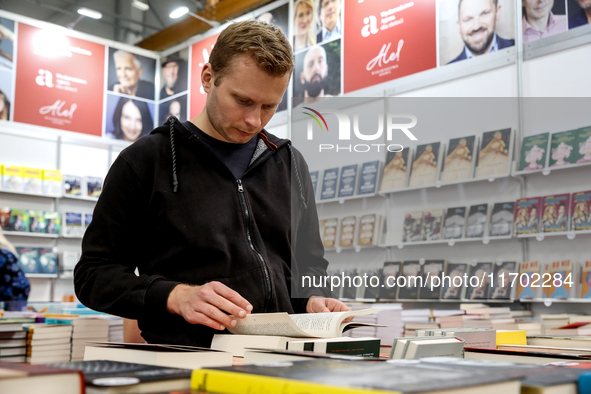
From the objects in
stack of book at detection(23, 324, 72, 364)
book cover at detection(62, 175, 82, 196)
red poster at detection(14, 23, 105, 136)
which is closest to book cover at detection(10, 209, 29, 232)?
book cover at detection(62, 175, 82, 196)

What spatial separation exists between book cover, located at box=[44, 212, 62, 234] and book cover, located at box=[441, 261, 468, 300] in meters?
4.44

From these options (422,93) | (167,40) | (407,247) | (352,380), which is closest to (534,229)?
(407,247)

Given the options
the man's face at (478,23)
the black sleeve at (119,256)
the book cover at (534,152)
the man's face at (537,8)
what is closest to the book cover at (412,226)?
the book cover at (534,152)

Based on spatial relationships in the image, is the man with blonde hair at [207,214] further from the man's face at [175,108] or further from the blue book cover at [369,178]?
the man's face at [175,108]

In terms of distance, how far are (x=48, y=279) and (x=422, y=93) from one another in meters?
4.69

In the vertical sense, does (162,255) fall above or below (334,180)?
below

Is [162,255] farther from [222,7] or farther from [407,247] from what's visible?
[222,7]

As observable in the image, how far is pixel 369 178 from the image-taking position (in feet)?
16.3

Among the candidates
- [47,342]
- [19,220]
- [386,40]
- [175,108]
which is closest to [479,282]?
[386,40]

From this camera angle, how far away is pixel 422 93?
4844mm

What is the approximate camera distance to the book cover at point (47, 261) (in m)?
6.45

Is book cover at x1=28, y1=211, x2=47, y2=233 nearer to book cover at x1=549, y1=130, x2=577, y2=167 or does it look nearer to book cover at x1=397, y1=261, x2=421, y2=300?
book cover at x1=397, y1=261, x2=421, y2=300

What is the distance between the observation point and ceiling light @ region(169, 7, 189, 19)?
6973 millimetres

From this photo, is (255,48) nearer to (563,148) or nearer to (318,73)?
(563,148)
